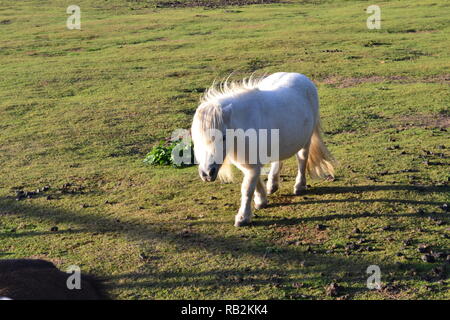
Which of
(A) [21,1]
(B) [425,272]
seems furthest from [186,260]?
(A) [21,1]

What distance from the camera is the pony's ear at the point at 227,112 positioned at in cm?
638

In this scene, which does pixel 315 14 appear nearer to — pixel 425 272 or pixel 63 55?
pixel 63 55

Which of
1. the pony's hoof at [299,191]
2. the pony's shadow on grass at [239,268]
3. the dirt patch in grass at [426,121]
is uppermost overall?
the dirt patch in grass at [426,121]

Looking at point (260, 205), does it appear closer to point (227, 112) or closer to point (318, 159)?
point (318, 159)

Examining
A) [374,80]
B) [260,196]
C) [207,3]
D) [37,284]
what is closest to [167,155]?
[260,196]

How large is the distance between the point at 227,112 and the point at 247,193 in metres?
1.11

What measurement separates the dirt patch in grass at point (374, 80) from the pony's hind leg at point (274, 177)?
23.7 feet

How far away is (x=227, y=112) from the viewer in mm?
6398

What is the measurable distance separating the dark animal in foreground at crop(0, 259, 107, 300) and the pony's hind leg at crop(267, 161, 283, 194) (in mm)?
2954

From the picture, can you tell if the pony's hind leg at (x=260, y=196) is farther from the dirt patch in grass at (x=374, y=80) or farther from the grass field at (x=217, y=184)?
the dirt patch in grass at (x=374, y=80)

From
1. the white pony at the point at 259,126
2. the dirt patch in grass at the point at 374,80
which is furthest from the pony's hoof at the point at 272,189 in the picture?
the dirt patch in grass at the point at 374,80

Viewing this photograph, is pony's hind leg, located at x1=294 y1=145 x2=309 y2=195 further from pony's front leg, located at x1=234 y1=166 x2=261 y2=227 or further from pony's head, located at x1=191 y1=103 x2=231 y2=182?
pony's head, located at x1=191 y1=103 x2=231 y2=182

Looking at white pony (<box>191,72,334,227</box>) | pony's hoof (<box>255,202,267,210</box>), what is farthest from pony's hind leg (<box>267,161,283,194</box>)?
pony's hoof (<box>255,202,267,210</box>)
